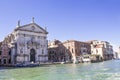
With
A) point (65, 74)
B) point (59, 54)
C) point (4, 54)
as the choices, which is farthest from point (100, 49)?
point (65, 74)

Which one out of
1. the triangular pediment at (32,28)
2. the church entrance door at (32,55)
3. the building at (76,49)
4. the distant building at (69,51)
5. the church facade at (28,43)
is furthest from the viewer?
the distant building at (69,51)

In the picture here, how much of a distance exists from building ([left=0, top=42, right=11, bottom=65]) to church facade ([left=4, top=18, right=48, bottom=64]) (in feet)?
3.39

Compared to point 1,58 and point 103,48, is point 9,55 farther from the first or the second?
point 103,48

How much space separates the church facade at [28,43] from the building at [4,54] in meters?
1.03

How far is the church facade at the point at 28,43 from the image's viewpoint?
5056cm

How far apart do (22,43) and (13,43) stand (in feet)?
7.85

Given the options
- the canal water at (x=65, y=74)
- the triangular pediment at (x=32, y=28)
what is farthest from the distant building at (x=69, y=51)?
the canal water at (x=65, y=74)

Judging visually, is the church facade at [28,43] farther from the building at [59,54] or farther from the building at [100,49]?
the building at [100,49]

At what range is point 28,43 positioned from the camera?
52.7m

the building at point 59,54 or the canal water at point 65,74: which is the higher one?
the building at point 59,54

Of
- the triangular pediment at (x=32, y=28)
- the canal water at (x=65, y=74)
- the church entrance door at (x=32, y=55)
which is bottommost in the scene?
the canal water at (x=65, y=74)

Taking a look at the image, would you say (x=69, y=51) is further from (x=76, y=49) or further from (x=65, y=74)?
(x=65, y=74)

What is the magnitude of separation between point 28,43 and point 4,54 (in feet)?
23.0

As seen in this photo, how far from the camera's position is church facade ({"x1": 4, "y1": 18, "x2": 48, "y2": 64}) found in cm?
5056
